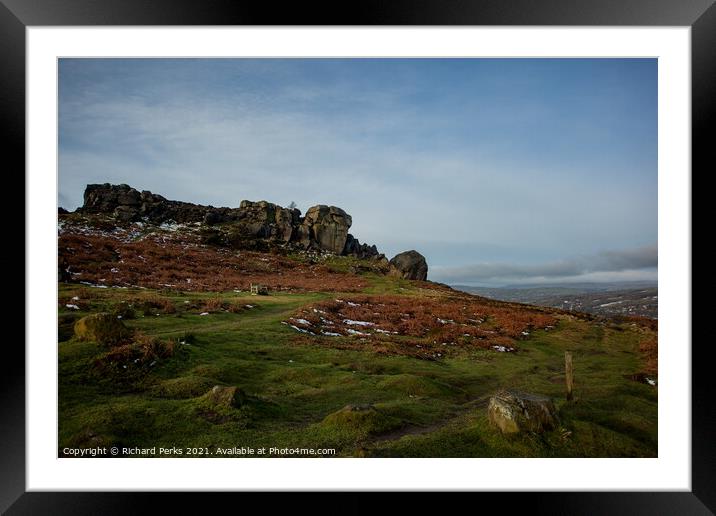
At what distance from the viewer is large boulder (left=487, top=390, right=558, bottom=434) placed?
19.7 feet

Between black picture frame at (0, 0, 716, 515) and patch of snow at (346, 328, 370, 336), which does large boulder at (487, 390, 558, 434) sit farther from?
patch of snow at (346, 328, 370, 336)

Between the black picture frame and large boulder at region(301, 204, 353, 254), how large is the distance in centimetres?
509

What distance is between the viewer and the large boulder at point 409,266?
10672 millimetres

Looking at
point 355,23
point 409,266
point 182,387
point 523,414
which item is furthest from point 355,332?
point 355,23

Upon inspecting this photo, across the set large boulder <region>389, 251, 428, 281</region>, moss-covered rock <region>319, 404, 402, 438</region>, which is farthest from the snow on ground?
moss-covered rock <region>319, 404, 402, 438</region>

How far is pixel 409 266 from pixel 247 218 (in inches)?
242

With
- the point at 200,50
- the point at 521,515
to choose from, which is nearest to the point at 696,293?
the point at 521,515

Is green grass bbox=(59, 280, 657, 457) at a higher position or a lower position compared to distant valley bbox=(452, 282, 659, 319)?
lower

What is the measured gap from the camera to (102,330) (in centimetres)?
750

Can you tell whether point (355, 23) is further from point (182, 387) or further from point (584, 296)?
point (584, 296)

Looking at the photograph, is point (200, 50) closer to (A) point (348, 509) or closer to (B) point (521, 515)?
(A) point (348, 509)

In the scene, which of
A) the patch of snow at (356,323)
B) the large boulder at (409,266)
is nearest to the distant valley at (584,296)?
the large boulder at (409,266)

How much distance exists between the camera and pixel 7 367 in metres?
5.96

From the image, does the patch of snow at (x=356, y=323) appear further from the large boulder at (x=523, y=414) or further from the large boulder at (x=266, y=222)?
the large boulder at (x=523, y=414)
